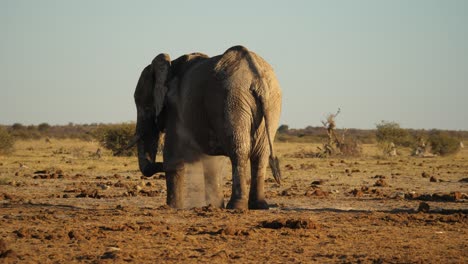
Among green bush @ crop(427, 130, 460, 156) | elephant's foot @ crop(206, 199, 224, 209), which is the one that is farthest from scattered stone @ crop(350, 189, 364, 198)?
green bush @ crop(427, 130, 460, 156)

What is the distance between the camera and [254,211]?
12.7 meters

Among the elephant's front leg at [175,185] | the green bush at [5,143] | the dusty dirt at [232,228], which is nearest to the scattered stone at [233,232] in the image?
the dusty dirt at [232,228]

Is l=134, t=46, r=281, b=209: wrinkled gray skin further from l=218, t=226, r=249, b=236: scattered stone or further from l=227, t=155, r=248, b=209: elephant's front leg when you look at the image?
l=218, t=226, r=249, b=236: scattered stone

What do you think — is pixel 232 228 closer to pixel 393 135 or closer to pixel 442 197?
pixel 442 197

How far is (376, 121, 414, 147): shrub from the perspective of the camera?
46938mm

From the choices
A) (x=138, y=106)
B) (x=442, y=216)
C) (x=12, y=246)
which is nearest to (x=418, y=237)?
(x=442, y=216)

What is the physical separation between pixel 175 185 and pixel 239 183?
1550mm

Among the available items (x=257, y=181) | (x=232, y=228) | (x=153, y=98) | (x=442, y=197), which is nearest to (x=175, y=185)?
(x=257, y=181)

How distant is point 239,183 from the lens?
12.7 meters

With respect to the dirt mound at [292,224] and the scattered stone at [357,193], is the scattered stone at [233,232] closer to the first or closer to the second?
the dirt mound at [292,224]

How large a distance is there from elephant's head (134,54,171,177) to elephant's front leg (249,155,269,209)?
6.84 ft

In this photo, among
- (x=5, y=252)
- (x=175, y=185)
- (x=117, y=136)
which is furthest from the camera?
(x=117, y=136)

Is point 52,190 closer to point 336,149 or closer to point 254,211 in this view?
point 254,211

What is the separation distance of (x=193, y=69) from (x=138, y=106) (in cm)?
191
